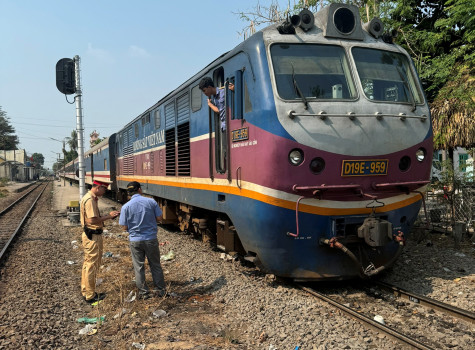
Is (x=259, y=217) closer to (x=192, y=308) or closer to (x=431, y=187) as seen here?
(x=192, y=308)

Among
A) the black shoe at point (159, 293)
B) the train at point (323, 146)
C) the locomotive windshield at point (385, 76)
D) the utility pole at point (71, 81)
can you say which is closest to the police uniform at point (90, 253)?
the black shoe at point (159, 293)

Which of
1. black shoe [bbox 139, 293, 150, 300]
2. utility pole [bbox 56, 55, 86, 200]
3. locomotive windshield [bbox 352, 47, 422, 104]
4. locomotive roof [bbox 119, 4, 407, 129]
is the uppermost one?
utility pole [bbox 56, 55, 86, 200]

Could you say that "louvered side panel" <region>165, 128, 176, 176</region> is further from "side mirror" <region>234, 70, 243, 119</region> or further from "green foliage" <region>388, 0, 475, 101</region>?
"green foliage" <region>388, 0, 475, 101</region>

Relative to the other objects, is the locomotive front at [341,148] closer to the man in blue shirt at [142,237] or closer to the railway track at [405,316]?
the railway track at [405,316]

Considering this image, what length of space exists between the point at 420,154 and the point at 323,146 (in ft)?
4.90

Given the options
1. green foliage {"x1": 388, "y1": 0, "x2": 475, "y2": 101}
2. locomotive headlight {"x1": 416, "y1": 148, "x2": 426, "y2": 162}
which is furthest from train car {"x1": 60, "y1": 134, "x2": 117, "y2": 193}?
locomotive headlight {"x1": 416, "y1": 148, "x2": 426, "y2": 162}

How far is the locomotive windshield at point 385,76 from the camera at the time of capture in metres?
5.70

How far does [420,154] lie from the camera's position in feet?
18.6

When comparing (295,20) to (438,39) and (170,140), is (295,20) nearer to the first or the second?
(170,140)

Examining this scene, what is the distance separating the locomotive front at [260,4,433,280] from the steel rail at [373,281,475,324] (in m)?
0.32

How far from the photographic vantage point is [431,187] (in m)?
9.54

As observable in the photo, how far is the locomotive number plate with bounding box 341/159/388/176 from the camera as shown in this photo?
523 centimetres

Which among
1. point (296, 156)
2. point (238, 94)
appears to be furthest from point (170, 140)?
point (296, 156)

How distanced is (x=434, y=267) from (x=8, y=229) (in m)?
12.3
